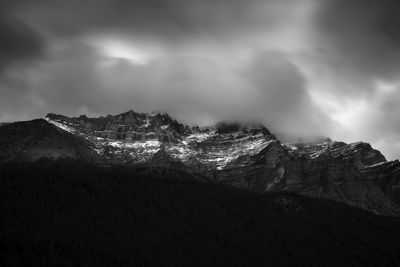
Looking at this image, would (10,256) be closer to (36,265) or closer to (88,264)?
(36,265)

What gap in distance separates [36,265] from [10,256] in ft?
27.2

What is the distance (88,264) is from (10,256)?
899 inches

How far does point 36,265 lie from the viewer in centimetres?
19338

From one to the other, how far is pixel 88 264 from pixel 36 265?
1538 centimetres

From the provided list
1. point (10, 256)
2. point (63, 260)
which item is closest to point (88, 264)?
point (63, 260)

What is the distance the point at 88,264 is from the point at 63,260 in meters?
7.56

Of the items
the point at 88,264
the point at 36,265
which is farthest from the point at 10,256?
the point at 88,264

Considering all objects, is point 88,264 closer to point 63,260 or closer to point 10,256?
point 63,260

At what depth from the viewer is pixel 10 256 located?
19438cm

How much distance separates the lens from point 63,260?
19888 centimetres

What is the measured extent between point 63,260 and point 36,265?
8.71 metres

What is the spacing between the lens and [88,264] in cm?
19925
